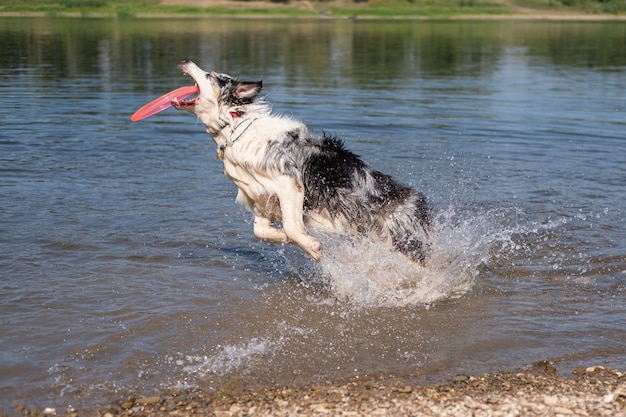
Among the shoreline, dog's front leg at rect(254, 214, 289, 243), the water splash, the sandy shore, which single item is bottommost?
the sandy shore

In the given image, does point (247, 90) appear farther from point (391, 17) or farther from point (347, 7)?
point (347, 7)

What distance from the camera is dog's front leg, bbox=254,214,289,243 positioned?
27.9 ft

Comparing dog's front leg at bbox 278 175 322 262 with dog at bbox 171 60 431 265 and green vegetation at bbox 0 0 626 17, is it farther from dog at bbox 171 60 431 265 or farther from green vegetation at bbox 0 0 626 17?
green vegetation at bbox 0 0 626 17

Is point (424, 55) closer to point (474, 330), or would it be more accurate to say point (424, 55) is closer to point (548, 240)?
point (548, 240)

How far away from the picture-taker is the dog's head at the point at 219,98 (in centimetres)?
810

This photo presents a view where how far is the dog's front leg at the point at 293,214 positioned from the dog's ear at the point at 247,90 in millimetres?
861

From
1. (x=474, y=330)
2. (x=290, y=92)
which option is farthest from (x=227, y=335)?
(x=290, y=92)

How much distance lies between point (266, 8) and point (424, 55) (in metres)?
40.5

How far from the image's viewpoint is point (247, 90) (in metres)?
8.16

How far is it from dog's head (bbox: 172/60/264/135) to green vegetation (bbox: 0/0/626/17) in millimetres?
54925

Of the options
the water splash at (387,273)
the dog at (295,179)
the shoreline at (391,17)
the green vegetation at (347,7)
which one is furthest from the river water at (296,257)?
the green vegetation at (347,7)

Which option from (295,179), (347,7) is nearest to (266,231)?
(295,179)

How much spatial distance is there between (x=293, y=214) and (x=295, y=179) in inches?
13.4

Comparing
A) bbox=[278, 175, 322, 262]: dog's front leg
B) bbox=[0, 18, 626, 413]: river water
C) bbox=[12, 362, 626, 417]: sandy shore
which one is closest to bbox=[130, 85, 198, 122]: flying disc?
bbox=[278, 175, 322, 262]: dog's front leg
